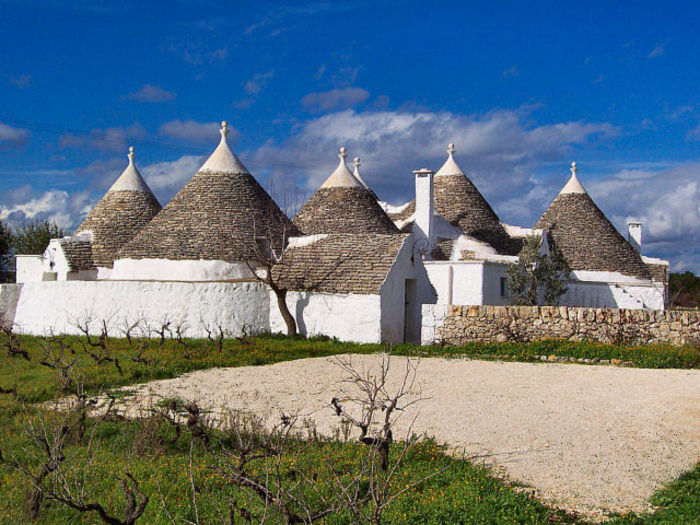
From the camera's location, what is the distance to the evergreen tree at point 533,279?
21906mm

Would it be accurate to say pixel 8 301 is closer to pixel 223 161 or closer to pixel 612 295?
pixel 223 161

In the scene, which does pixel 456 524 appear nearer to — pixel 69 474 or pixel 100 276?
pixel 69 474

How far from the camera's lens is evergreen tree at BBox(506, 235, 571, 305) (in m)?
21.9

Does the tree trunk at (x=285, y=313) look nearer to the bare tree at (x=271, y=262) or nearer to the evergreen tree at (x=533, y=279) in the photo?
the bare tree at (x=271, y=262)

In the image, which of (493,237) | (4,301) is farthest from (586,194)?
(4,301)

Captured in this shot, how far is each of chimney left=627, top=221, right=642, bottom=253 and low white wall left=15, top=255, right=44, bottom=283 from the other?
23345mm

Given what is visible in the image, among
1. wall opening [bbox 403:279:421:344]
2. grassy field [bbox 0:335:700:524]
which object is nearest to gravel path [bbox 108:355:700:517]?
grassy field [bbox 0:335:700:524]

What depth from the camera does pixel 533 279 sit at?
72.1ft

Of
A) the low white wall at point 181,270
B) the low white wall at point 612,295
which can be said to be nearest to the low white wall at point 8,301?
the low white wall at point 181,270

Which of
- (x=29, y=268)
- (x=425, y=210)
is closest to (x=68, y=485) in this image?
(x=425, y=210)

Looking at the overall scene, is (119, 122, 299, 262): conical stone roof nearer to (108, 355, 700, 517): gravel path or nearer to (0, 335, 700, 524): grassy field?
(108, 355, 700, 517): gravel path

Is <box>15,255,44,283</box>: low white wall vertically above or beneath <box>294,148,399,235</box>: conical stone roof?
beneath

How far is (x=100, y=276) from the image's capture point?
75.9ft

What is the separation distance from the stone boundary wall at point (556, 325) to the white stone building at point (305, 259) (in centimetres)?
138
